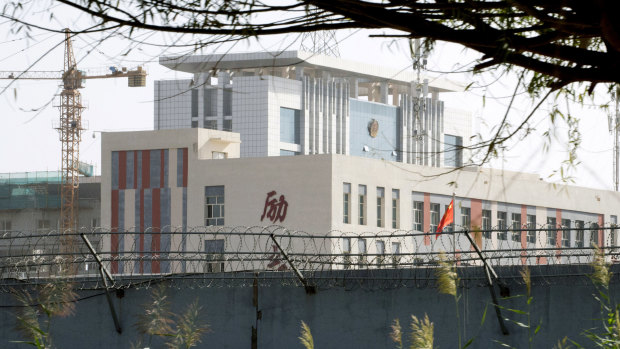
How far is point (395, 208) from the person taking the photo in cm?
5900

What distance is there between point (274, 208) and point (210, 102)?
35889 mm

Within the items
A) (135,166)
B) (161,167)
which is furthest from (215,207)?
(135,166)

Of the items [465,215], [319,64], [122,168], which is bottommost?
[465,215]

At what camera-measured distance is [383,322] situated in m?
13.9

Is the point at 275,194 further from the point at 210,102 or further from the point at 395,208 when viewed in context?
the point at 210,102

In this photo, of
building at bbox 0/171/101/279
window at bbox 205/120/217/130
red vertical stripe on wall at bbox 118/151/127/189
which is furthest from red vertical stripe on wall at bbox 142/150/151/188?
window at bbox 205/120/217/130

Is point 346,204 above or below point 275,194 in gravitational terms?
below

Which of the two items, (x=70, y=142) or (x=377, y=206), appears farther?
(x=70, y=142)

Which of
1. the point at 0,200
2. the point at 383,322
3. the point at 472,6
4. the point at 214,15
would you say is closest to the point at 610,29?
the point at 472,6

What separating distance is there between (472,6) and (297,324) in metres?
8.13

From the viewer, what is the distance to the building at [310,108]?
3255 inches

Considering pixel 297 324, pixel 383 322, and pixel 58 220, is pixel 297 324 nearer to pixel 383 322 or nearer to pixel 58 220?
pixel 383 322

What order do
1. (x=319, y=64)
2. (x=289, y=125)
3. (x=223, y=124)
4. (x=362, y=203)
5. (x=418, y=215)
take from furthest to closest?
(x=223, y=124)
(x=319, y=64)
(x=289, y=125)
(x=418, y=215)
(x=362, y=203)

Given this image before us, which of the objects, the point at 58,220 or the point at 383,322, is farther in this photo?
the point at 58,220
